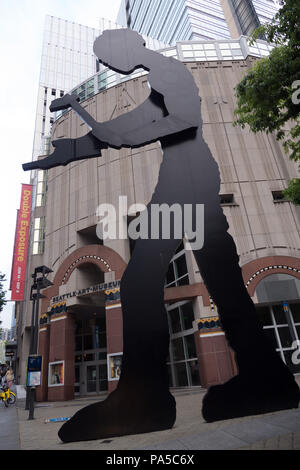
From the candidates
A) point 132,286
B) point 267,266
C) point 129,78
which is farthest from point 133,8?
point 132,286

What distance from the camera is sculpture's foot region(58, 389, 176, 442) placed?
4.96 metres

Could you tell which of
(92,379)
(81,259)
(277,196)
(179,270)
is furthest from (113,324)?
(277,196)

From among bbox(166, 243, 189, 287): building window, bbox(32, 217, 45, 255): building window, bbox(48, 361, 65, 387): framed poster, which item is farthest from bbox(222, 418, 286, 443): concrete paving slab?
bbox(32, 217, 45, 255): building window

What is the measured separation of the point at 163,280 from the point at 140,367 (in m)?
1.60

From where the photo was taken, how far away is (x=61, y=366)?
19203mm

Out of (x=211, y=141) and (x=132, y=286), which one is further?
(x=211, y=141)

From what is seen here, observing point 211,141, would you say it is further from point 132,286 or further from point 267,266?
point 132,286

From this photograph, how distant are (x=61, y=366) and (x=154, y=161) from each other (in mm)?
15028

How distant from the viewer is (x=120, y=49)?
6902mm

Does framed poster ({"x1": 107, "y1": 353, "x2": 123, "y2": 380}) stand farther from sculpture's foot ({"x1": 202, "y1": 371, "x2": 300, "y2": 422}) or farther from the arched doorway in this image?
sculpture's foot ({"x1": 202, "y1": 371, "x2": 300, "y2": 422})

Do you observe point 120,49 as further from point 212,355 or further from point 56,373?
Answer: point 56,373

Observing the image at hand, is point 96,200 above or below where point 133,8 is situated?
below

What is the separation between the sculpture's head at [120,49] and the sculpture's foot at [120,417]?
6.67 m
